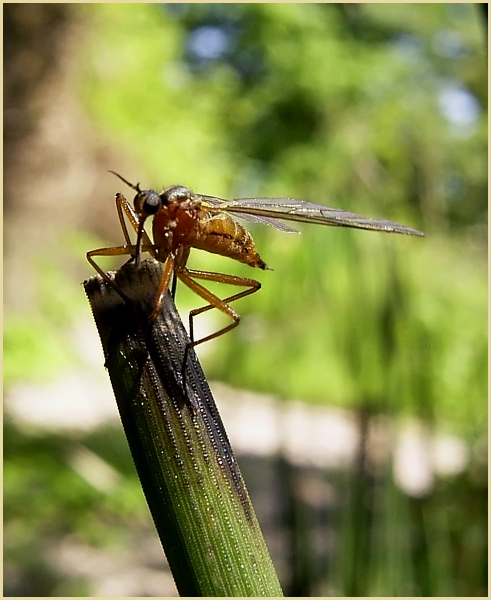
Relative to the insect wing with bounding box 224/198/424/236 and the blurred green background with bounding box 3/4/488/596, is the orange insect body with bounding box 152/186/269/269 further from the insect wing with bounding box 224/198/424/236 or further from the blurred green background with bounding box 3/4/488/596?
the blurred green background with bounding box 3/4/488/596

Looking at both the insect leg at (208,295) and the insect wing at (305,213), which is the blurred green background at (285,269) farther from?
the insect leg at (208,295)

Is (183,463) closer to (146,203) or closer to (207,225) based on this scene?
(146,203)

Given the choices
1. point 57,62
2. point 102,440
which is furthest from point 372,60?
point 102,440

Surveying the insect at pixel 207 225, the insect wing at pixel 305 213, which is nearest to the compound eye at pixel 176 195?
the insect at pixel 207 225

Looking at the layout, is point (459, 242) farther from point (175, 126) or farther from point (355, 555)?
point (355, 555)

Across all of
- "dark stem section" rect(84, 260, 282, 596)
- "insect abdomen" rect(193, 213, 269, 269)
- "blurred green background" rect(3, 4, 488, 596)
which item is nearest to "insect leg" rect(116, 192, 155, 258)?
"insect abdomen" rect(193, 213, 269, 269)

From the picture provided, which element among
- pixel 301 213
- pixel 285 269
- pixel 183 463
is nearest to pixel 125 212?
pixel 301 213

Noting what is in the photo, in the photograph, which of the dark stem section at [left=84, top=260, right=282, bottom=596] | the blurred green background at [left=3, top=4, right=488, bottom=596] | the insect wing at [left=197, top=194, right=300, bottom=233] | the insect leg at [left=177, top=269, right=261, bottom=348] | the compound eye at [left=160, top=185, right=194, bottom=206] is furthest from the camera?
the blurred green background at [left=3, top=4, right=488, bottom=596]
